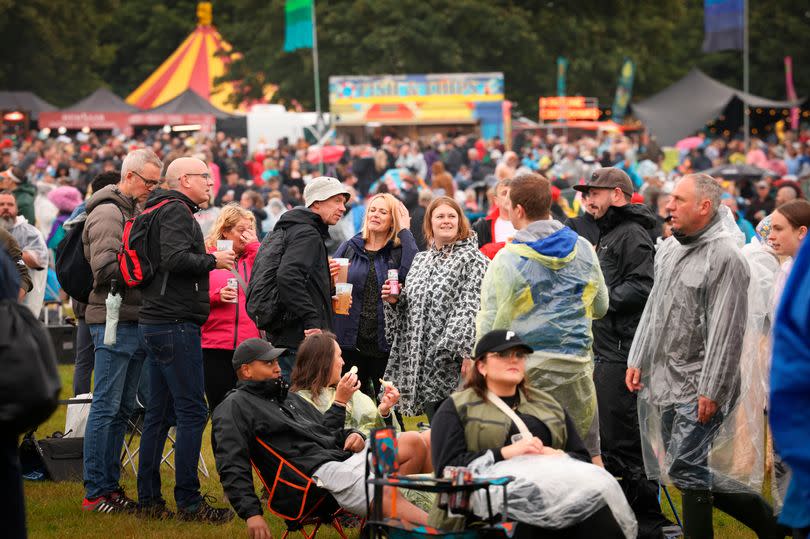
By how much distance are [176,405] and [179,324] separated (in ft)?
1.58

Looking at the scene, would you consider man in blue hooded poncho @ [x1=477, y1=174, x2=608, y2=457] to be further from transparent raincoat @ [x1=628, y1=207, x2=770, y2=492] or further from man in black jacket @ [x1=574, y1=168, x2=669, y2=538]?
man in black jacket @ [x1=574, y1=168, x2=669, y2=538]

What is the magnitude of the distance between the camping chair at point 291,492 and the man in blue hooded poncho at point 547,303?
122 centimetres

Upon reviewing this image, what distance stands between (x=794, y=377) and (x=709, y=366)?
2670mm

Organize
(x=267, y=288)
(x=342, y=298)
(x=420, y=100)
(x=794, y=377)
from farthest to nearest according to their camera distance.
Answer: (x=420, y=100) < (x=342, y=298) < (x=267, y=288) < (x=794, y=377)

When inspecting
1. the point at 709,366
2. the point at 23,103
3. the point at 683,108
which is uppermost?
the point at 23,103

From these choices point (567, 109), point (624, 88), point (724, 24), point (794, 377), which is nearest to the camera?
point (794, 377)

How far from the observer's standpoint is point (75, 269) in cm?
748

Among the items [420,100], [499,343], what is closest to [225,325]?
[499,343]

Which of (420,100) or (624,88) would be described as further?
(624,88)

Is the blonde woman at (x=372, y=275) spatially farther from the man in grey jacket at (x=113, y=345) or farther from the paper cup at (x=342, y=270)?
the man in grey jacket at (x=113, y=345)

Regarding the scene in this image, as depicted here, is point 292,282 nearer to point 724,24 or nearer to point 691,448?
point 691,448

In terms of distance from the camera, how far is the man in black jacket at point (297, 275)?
735 centimetres

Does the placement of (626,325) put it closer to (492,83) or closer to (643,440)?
(643,440)

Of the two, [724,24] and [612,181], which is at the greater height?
[724,24]
